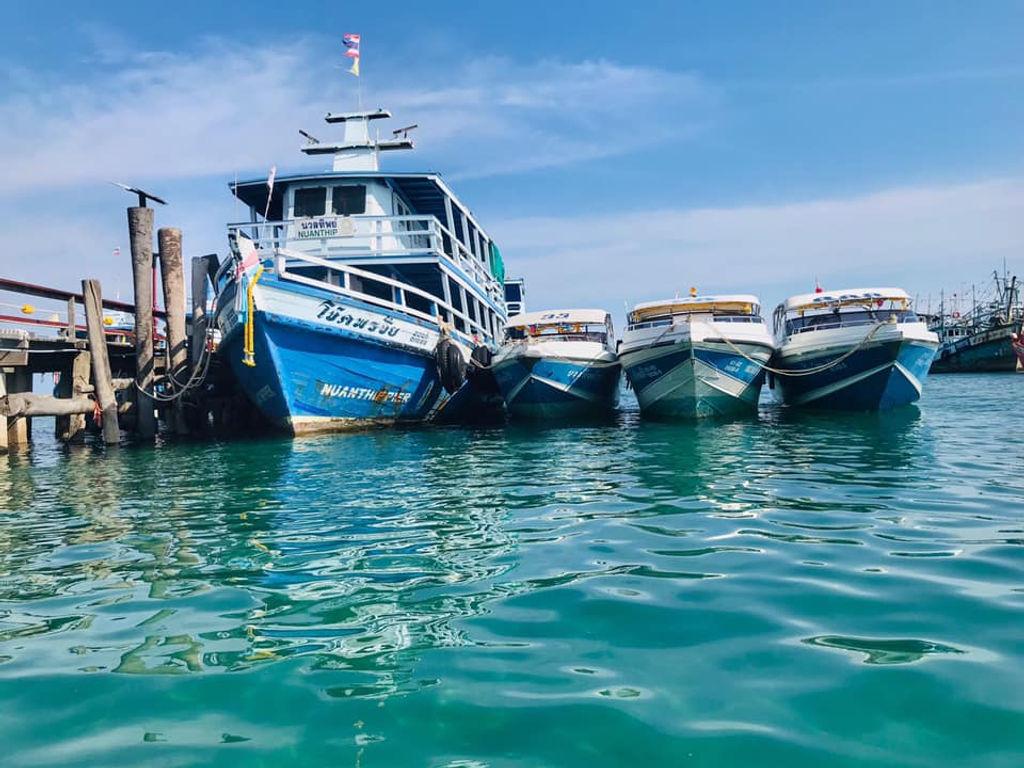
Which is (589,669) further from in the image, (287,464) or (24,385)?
(24,385)

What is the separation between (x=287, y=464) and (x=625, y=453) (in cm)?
523

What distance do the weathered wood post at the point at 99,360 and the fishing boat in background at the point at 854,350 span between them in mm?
15315

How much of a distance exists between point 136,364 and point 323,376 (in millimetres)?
5588

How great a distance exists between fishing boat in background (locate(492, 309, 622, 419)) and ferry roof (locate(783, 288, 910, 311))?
501 cm

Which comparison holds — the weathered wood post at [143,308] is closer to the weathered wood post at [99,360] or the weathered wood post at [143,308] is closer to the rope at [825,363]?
the weathered wood post at [99,360]

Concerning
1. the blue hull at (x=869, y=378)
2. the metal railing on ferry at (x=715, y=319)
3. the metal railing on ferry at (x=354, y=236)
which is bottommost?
the blue hull at (x=869, y=378)

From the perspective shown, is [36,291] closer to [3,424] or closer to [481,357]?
[3,424]

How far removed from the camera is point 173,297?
1703 cm

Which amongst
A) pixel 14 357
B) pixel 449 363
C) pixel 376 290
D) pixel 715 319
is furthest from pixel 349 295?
pixel 715 319

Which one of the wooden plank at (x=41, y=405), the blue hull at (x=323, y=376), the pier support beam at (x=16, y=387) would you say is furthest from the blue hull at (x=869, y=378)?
the pier support beam at (x=16, y=387)

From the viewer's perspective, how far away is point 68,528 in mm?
6922

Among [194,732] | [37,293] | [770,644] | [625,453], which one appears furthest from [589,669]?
[37,293]

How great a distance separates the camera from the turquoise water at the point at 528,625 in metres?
2.66

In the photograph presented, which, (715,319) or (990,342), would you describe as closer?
(715,319)
